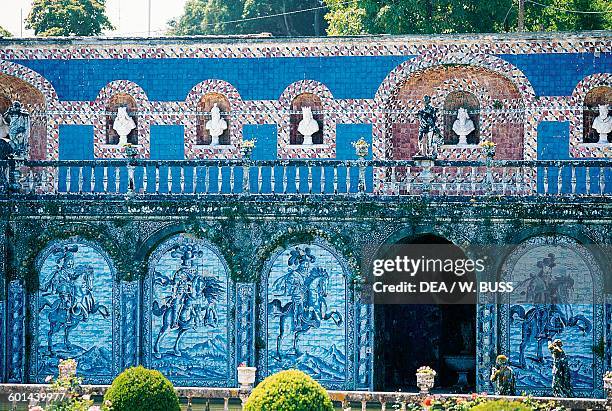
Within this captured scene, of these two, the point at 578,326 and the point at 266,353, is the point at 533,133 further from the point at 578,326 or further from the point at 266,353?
the point at 266,353

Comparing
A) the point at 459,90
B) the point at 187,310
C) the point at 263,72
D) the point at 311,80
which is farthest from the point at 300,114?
the point at 187,310

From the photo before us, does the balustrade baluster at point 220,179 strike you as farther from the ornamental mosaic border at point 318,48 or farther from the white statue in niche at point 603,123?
the white statue in niche at point 603,123

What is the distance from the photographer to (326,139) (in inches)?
1743

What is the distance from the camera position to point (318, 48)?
44.1 metres

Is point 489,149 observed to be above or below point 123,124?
below

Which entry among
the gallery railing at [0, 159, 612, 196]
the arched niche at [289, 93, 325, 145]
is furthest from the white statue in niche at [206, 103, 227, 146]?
the arched niche at [289, 93, 325, 145]

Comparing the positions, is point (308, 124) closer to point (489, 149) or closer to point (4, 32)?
point (489, 149)

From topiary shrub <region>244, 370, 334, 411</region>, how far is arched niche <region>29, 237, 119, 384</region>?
441 inches

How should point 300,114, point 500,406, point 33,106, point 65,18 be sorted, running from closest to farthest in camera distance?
1. point 500,406
2. point 300,114
3. point 33,106
4. point 65,18

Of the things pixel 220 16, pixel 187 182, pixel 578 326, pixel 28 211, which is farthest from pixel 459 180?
pixel 220 16

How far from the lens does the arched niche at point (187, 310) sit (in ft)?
134

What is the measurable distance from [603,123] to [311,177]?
8.39 meters

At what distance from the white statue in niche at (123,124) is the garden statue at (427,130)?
8875mm

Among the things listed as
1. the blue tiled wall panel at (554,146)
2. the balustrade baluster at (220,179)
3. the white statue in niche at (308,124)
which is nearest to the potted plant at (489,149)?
the blue tiled wall panel at (554,146)
